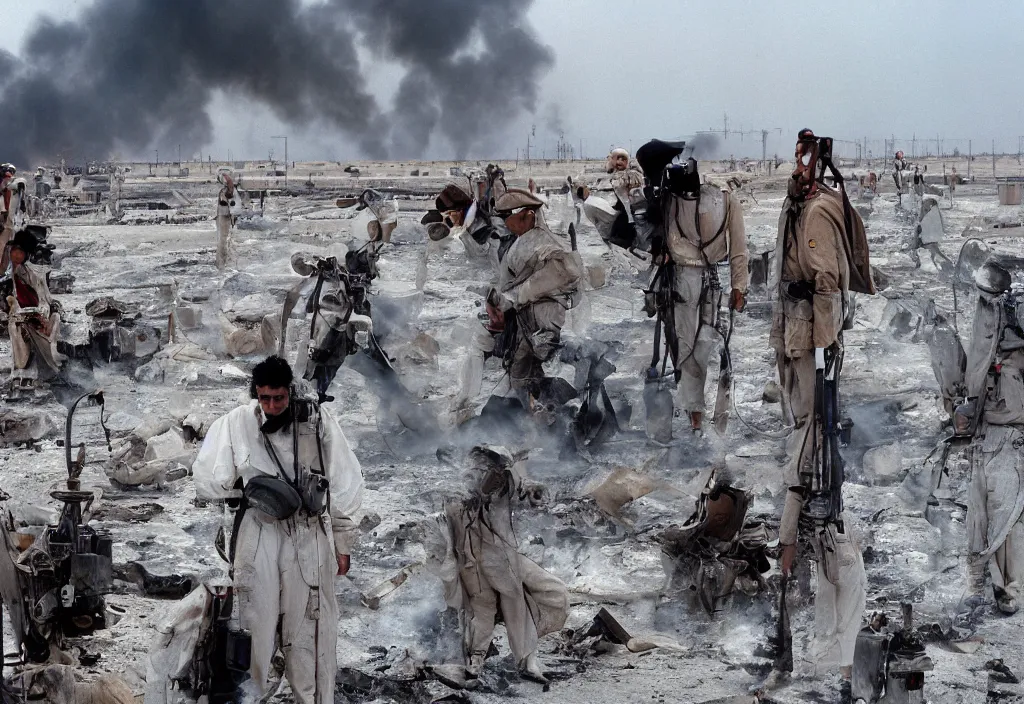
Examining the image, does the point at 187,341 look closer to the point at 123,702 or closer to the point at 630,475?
the point at 630,475

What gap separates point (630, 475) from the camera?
7.78m

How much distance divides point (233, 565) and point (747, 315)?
390 inches

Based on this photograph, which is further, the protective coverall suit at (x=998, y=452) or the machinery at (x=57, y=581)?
the protective coverall suit at (x=998, y=452)

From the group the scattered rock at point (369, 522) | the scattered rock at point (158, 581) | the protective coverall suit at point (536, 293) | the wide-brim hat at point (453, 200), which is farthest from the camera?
the wide-brim hat at point (453, 200)

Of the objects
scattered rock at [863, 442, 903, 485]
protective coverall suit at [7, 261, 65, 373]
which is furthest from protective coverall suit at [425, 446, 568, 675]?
protective coverall suit at [7, 261, 65, 373]

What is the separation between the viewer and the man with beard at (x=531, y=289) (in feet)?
27.8

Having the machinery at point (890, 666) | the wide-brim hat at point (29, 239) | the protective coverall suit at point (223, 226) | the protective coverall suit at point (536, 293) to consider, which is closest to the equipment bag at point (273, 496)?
the machinery at point (890, 666)

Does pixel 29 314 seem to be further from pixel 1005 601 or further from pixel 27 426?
pixel 1005 601

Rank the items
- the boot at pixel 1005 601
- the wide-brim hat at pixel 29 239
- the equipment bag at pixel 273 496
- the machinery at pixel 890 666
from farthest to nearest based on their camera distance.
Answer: the wide-brim hat at pixel 29 239, the boot at pixel 1005 601, the machinery at pixel 890 666, the equipment bag at pixel 273 496

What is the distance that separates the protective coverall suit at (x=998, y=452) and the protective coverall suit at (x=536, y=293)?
3.00 m

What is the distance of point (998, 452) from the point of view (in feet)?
20.0

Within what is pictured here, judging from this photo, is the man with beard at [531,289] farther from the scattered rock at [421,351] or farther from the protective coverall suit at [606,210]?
the scattered rock at [421,351]

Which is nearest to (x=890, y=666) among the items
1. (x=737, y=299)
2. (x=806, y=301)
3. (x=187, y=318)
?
(x=806, y=301)

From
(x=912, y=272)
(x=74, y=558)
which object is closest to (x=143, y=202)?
(x=912, y=272)
